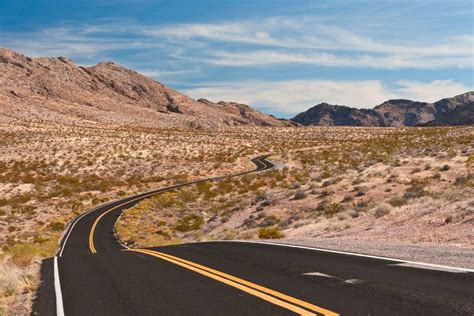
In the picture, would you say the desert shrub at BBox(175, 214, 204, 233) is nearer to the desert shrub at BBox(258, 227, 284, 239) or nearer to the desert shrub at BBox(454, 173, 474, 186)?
the desert shrub at BBox(258, 227, 284, 239)

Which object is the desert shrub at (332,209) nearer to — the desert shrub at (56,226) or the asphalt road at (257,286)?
the asphalt road at (257,286)

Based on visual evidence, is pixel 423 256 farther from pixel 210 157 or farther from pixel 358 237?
pixel 210 157

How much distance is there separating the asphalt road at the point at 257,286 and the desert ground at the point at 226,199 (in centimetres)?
121

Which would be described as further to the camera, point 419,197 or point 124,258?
point 419,197

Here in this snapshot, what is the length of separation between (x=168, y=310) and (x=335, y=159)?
51.8m

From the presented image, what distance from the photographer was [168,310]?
7.39 metres

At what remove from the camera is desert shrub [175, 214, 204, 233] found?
100.0 ft

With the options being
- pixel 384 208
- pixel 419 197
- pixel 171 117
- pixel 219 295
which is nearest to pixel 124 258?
pixel 219 295

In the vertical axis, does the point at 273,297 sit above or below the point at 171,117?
below

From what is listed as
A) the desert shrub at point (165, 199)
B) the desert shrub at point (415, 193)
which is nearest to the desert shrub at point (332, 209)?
the desert shrub at point (415, 193)

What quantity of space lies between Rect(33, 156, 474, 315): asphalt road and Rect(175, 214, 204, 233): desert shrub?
16527 mm

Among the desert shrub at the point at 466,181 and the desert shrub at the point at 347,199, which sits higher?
the desert shrub at the point at 466,181

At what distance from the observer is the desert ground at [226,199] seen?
48.2ft

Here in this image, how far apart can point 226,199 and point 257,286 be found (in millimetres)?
30573
